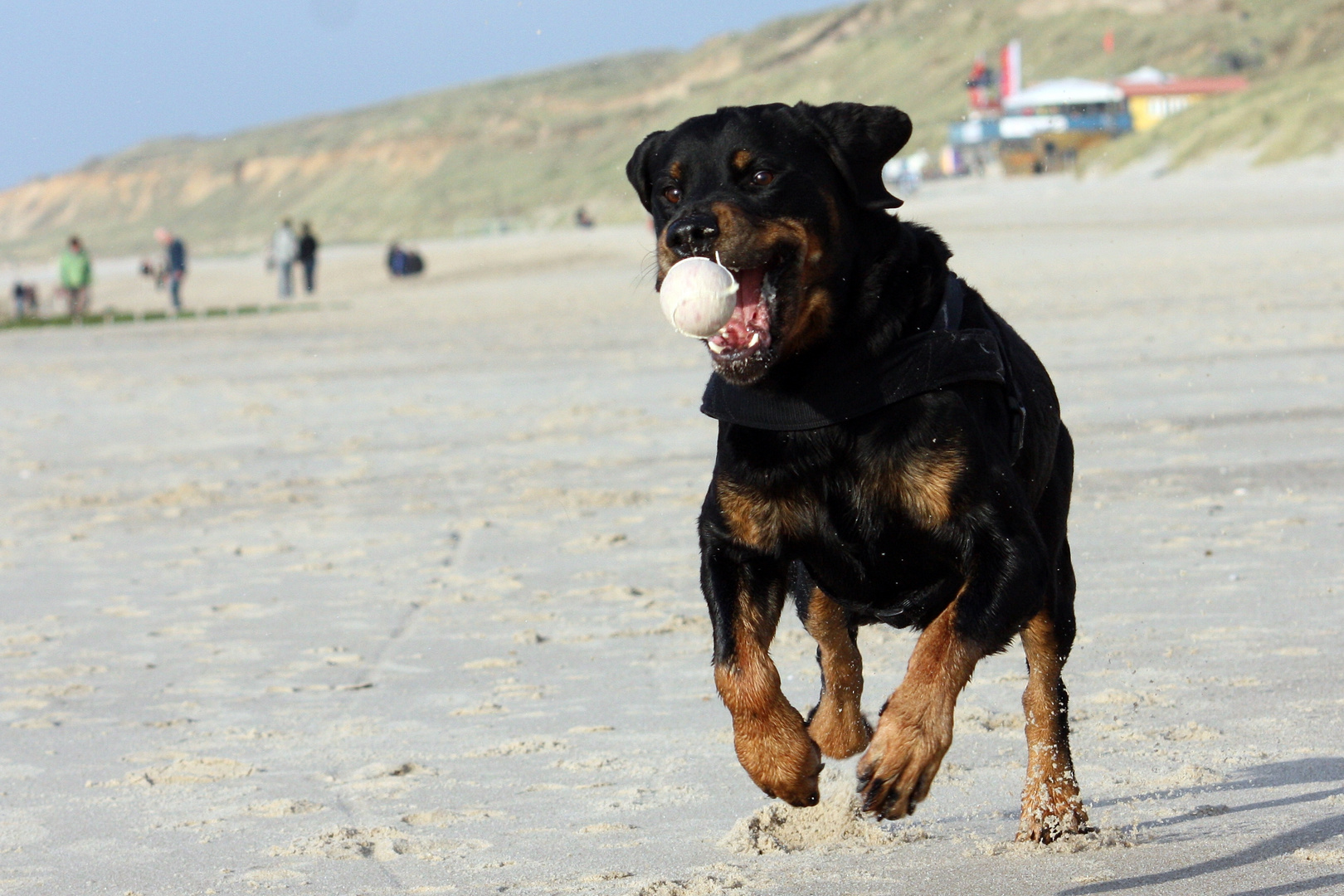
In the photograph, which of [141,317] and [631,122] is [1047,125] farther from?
[631,122]

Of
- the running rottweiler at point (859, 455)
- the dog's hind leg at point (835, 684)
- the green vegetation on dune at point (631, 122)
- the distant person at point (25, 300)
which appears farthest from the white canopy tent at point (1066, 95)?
the running rottweiler at point (859, 455)

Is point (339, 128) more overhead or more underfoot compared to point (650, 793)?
more overhead

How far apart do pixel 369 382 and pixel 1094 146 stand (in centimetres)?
4083

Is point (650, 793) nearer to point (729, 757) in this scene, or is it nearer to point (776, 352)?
point (729, 757)

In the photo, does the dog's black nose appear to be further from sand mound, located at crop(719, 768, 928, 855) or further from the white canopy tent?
the white canopy tent

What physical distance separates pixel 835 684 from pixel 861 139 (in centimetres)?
136

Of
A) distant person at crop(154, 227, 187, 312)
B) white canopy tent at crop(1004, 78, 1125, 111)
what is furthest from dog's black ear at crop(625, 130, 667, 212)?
white canopy tent at crop(1004, 78, 1125, 111)

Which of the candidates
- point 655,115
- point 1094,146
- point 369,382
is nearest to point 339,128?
point 655,115

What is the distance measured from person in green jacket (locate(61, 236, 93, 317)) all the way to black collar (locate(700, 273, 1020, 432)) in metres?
26.9

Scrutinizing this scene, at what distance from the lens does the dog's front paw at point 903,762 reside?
11.3 ft

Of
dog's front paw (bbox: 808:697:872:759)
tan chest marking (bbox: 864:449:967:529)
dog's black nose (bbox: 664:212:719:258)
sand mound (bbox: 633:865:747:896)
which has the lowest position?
sand mound (bbox: 633:865:747:896)

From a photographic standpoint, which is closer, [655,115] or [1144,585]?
[1144,585]

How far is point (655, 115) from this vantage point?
127000mm

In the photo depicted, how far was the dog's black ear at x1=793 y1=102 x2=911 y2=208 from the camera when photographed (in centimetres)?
402
